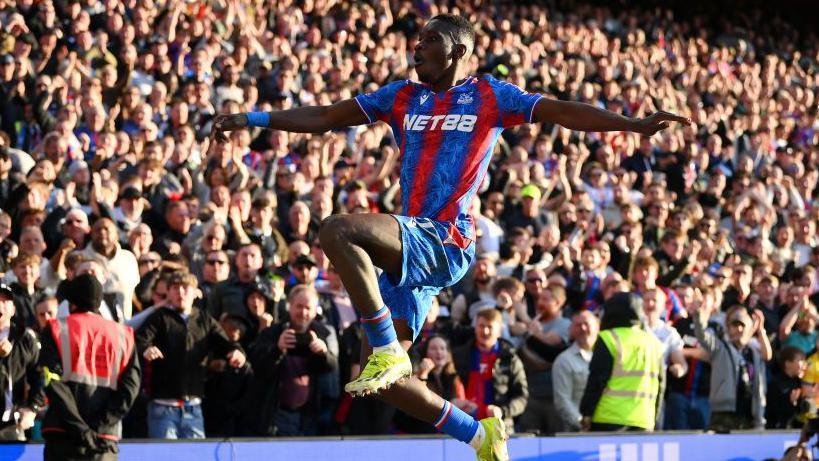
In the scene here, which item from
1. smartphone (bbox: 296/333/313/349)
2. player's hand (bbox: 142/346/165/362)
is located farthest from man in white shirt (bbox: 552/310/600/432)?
player's hand (bbox: 142/346/165/362)

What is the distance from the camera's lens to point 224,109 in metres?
14.7

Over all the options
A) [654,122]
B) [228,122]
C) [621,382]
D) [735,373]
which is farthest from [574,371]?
[228,122]

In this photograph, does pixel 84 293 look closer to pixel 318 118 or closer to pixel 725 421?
pixel 318 118

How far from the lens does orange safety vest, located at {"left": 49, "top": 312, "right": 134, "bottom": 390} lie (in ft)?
28.8

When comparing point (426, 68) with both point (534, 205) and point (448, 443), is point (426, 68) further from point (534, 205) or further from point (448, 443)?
point (534, 205)

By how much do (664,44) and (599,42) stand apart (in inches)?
125

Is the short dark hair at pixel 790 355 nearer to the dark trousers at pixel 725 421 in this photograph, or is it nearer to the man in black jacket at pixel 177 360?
the dark trousers at pixel 725 421

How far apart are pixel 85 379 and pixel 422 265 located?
10.2ft

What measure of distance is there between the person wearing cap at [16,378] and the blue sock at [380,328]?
3.47 metres

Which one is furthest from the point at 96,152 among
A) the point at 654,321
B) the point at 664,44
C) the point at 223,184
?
the point at 664,44

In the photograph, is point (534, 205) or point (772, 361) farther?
point (534, 205)

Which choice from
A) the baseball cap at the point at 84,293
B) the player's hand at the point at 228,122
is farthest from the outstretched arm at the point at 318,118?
the baseball cap at the point at 84,293

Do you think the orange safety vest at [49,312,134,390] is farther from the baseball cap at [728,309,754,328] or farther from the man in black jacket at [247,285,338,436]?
the baseball cap at [728,309,754,328]

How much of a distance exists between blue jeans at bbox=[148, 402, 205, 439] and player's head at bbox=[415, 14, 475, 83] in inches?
153
